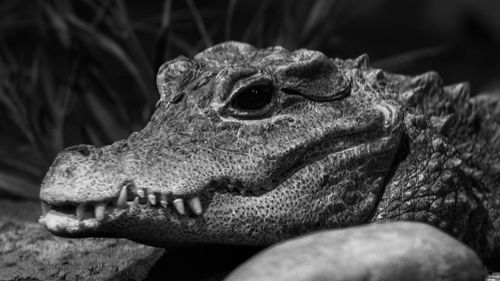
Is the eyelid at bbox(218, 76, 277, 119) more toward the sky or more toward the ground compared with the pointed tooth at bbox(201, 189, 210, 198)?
more toward the sky

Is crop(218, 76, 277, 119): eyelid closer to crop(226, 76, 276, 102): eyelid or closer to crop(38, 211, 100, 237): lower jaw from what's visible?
crop(226, 76, 276, 102): eyelid

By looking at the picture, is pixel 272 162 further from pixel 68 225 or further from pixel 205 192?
pixel 68 225

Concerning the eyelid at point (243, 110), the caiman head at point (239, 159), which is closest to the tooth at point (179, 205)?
the caiman head at point (239, 159)

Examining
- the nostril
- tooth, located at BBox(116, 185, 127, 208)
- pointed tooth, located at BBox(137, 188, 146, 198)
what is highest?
the nostril

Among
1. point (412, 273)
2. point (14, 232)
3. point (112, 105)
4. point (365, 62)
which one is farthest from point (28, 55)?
point (412, 273)

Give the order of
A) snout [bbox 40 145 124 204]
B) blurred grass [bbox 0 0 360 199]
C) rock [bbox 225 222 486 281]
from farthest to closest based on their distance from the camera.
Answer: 1. blurred grass [bbox 0 0 360 199]
2. snout [bbox 40 145 124 204]
3. rock [bbox 225 222 486 281]

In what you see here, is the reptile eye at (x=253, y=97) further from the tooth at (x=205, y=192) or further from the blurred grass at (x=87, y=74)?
the blurred grass at (x=87, y=74)

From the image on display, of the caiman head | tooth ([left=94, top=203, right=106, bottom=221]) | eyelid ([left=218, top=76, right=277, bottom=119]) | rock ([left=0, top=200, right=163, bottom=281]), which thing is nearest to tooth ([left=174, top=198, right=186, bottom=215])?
the caiman head

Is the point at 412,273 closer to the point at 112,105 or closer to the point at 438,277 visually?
the point at 438,277
